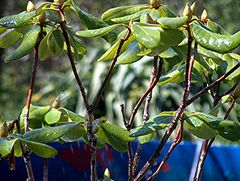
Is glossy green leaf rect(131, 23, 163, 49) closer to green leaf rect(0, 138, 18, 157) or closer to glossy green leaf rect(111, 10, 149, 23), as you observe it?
glossy green leaf rect(111, 10, 149, 23)

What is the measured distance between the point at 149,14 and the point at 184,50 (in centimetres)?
7

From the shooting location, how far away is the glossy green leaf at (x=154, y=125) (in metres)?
0.71

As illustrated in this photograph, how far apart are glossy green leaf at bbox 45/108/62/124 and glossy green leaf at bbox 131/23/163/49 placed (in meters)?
0.23

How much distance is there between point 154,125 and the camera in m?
0.73

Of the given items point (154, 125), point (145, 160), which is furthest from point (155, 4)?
point (145, 160)

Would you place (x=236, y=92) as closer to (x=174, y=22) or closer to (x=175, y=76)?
(x=175, y=76)

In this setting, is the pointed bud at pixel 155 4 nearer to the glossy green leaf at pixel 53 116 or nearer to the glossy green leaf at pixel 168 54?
the glossy green leaf at pixel 168 54

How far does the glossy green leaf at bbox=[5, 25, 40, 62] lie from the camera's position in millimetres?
760

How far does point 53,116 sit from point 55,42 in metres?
0.12

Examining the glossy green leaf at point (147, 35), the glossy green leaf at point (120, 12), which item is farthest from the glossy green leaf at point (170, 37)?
the glossy green leaf at point (120, 12)

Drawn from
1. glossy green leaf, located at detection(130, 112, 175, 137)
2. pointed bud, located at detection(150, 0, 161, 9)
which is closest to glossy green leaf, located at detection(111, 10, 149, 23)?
pointed bud, located at detection(150, 0, 161, 9)

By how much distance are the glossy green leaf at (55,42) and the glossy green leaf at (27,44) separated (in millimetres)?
21

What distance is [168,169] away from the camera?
219cm

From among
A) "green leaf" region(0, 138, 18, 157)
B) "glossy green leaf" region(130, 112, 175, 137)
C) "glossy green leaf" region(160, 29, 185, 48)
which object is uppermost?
"glossy green leaf" region(160, 29, 185, 48)
